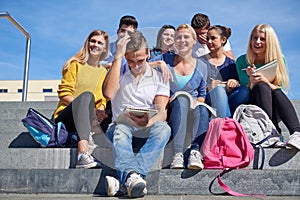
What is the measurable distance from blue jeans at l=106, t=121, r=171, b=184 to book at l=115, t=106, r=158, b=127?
1.3 inches

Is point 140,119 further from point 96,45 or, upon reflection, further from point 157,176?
point 96,45

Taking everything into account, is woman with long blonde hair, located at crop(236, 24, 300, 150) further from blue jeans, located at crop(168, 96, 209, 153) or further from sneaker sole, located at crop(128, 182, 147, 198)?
sneaker sole, located at crop(128, 182, 147, 198)

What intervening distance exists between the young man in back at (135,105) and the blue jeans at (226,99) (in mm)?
300

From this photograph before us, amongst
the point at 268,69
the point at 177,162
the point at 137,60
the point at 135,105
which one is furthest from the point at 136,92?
the point at 268,69

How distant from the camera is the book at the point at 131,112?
218 centimetres

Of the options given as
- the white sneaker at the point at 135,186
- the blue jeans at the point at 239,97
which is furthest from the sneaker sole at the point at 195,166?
the blue jeans at the point at 239,97

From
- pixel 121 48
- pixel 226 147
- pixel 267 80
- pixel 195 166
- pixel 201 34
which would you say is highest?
pixel 201 34

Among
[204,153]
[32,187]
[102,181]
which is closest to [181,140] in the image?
[204,153]

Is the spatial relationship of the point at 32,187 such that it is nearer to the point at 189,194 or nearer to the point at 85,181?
the point at 85,181

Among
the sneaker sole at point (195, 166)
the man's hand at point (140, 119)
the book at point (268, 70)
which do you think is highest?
the book at point (268, 70)

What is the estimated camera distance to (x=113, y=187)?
1964 mm

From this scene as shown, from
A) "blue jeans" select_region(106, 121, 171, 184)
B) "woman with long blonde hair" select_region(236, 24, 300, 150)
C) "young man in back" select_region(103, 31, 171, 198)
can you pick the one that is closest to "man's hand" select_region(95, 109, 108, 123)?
"young man in back" select_region(103, 31, 171, 198)

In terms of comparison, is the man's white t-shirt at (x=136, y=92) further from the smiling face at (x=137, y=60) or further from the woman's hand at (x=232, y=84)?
the woman's hand at (x=232, y=84)

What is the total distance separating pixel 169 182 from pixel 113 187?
31cm
